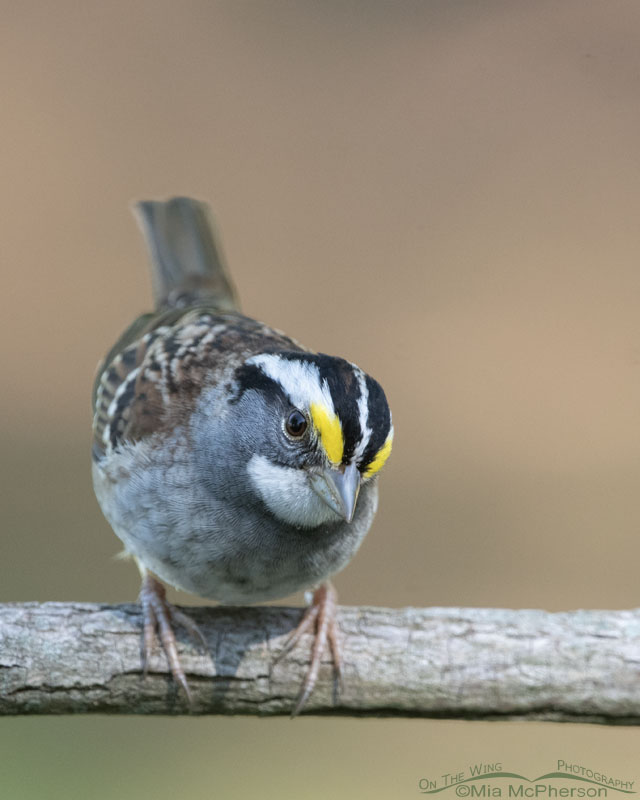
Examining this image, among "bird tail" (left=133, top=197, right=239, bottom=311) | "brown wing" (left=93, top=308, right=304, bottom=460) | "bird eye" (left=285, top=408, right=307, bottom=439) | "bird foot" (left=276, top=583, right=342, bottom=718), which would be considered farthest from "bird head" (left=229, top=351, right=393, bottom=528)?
"bird tail" (left=133, top=197, right=239, bottom=311)

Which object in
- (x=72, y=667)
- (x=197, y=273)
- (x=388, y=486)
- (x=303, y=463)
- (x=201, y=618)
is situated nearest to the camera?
(x=303, y=463)

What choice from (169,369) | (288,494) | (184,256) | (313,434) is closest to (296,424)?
(313,434)

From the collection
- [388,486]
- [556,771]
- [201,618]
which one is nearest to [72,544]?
[388,486]

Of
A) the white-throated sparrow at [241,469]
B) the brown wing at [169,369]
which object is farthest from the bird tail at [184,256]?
the white-throated sparrow at [241,469]

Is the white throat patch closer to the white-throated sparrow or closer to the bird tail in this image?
the white-throated sparrow

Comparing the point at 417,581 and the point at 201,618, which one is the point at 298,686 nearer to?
the point at 201,618

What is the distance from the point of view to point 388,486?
22.1 ft

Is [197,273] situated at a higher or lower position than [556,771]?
higher

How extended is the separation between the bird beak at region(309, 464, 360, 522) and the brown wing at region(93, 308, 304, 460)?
0.70 metres

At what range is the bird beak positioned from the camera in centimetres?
302

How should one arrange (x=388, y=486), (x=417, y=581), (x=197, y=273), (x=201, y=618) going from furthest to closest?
(x=388, y=486) < (x=417, y=581) < (x=197, y=273) < (x=201, y=618)

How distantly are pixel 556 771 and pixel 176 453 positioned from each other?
1.79 metres

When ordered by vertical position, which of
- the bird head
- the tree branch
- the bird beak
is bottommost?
the tree branch

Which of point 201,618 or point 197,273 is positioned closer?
point 201,618
